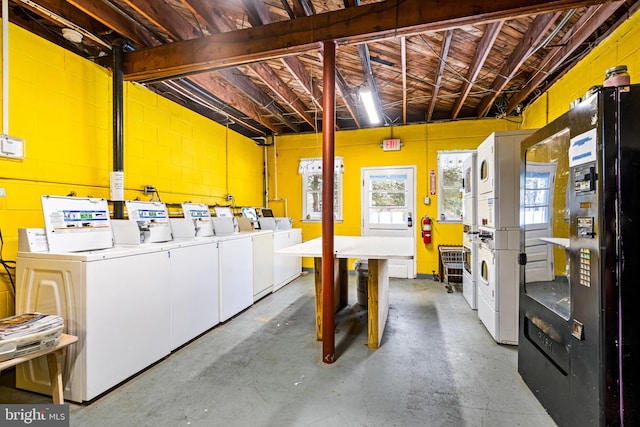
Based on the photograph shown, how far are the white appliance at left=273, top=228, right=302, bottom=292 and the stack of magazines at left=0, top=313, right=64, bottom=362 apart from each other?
118 inches

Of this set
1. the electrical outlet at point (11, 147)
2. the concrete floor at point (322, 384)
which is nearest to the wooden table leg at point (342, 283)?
the concrete floor at point (322, 384)

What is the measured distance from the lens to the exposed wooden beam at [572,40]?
2551 millimetres

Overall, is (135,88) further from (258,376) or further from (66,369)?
(258,376)

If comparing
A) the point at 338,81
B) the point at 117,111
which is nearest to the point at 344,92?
the point at 338,81

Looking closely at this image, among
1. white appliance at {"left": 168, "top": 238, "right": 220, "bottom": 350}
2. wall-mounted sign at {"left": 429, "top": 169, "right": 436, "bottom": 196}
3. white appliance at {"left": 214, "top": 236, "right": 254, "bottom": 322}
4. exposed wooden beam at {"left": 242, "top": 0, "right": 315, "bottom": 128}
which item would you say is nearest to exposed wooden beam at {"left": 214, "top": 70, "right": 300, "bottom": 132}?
exposed wooden beam at {"left": 242, "top": 0, "right": 315, "bottom": 128}

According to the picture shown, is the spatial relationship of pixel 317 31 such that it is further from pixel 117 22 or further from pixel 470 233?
pixel 470 233

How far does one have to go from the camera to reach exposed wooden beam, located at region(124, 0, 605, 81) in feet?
7.14

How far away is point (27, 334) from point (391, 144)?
18.3ft

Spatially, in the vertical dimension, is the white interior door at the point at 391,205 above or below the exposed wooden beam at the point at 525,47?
below

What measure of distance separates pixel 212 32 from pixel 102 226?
2114mm

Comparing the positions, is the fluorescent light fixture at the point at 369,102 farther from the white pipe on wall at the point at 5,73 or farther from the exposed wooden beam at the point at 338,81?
the white pipe on wall at the point at 5,73

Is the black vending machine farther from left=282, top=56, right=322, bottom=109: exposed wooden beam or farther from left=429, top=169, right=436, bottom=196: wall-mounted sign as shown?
left=429, top=169, right=436, bottom=196: wall-mounted sign

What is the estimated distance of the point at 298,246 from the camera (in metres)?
3.21

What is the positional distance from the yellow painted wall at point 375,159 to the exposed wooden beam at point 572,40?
4.55 ft
